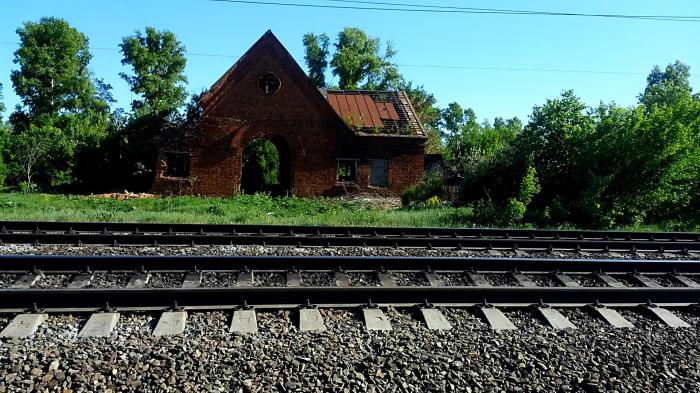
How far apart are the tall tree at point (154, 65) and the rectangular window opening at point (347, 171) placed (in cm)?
3235

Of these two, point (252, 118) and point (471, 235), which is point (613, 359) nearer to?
point (471, 235)

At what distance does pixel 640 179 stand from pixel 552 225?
3.43m

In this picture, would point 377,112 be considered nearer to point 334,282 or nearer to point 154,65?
point 334,282

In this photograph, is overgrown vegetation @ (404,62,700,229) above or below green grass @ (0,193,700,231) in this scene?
above

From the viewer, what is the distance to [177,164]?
26609 mm

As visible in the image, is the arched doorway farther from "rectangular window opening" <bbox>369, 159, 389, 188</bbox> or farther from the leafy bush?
the leafy bush

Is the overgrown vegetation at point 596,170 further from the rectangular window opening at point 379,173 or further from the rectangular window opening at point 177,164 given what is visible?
the rectangular window opening at point 177,164

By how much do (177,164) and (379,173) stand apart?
385 inches

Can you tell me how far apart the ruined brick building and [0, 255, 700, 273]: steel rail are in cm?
1854

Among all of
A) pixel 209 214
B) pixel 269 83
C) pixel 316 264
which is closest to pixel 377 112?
pixel 269 83

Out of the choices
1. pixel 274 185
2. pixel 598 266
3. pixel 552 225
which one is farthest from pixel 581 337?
pixel 274 185

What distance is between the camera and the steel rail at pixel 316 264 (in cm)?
775

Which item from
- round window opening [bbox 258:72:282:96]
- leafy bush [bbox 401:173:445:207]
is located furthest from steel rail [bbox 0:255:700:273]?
round window opening [bbox 258:72:282:96]

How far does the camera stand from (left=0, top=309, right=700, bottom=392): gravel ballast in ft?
14.9
